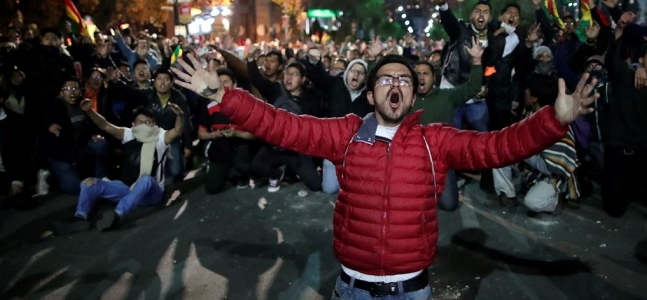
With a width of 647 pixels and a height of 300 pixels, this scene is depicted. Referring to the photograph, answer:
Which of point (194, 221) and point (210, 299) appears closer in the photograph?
point (210, 299)

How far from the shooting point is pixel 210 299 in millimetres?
4102

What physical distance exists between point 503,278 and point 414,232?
220 cm

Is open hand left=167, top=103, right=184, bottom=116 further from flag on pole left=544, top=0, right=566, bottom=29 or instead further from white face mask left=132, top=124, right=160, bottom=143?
flag on pole left=544, top=0, right=566, bottom=29

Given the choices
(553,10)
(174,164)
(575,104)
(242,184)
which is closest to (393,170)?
(575,104)

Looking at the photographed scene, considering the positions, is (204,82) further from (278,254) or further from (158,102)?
(158,102)

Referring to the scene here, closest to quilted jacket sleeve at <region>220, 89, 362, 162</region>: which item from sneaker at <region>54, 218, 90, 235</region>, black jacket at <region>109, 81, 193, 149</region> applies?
sneaker at <region>54, 218, 90, 235</region>

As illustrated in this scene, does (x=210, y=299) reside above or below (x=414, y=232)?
below

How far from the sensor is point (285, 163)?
22.7 ft

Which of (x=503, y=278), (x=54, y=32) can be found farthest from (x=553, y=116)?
(x=54, y=32)

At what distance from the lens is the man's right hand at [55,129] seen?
6660 millimetres

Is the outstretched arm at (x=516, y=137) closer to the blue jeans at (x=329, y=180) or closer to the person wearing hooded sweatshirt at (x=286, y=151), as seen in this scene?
the blue jeans at (x=329, y=180)

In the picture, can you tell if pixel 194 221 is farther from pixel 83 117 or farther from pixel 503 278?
pixel 503 278

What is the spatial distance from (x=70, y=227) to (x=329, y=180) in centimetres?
317

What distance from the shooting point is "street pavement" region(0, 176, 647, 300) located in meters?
4.23
